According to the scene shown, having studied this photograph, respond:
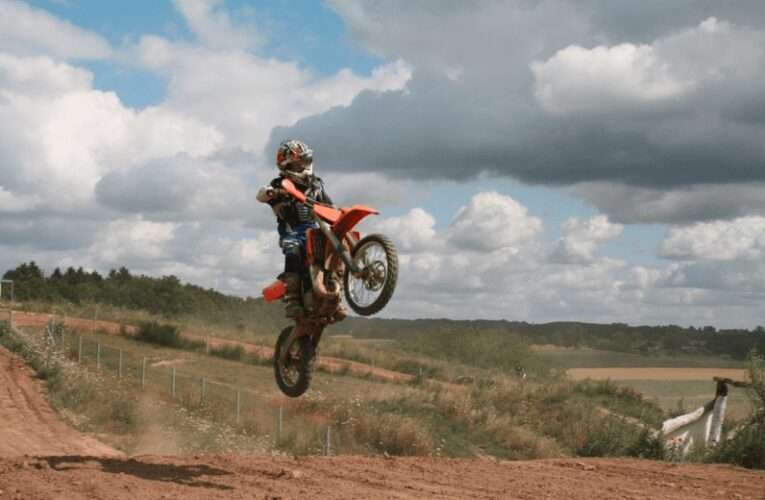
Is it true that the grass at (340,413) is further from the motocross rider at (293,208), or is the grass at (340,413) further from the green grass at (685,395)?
the motocross rider at (293,208)

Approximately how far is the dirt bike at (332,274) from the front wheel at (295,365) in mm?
16

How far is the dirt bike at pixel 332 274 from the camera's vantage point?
484 inches

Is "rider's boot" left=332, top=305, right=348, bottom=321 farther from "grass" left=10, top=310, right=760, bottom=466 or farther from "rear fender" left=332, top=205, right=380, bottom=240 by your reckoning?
"grass" left=10, top=310, right=760, bottom=466

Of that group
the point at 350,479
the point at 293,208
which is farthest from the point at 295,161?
the point at 350,479

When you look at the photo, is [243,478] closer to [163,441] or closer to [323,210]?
[323,210]

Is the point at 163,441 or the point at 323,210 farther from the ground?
the point at 323,210

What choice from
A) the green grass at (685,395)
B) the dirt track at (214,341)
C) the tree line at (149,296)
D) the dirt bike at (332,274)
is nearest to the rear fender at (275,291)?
the dirt bike at (332,274)

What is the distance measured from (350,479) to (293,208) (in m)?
5.84

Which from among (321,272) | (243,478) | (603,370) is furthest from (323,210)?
(603,370)

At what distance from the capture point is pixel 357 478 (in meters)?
16.3

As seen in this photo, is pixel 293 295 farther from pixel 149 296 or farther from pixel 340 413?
pixel 149 296

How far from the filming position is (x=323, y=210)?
13.1 metres

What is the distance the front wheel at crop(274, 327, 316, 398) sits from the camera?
13.6m

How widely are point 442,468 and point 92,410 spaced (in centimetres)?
1651
